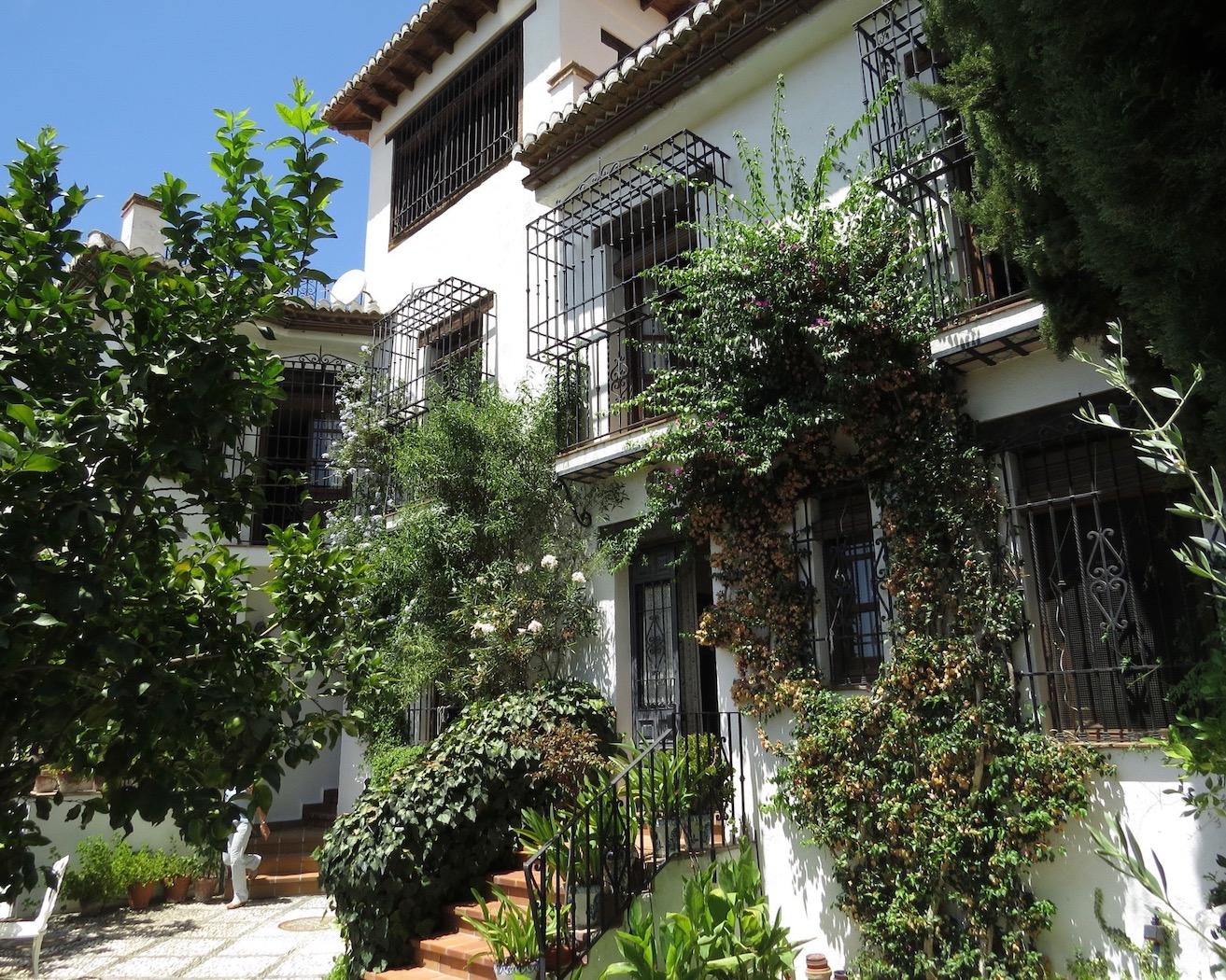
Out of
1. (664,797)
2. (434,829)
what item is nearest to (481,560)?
(434,829)

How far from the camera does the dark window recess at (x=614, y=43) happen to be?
39.8 feet

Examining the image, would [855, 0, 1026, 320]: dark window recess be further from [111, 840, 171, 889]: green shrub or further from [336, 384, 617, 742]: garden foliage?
[111, 840, 171, 889]: green shrub

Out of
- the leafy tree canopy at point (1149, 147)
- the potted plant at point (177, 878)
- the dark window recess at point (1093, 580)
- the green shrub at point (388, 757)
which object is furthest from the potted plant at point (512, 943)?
the potted plant at point (177, 878)

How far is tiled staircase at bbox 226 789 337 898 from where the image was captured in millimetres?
11031

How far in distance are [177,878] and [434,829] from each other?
20.1 ft

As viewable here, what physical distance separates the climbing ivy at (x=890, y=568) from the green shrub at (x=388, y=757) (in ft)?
10.5

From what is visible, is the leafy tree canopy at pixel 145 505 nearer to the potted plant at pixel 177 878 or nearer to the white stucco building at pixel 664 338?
the white stucco building at pixel 664 338

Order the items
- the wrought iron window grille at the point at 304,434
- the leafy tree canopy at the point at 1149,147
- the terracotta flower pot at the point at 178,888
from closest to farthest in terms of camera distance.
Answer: the leafy tree canopy at the point at 1149,147, the terracotta flower pot at the point at 178,888, the wrought iron window grille at the point at 304,434

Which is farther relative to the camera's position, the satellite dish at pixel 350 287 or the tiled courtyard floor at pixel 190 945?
the satellite dish at pixel 350 287

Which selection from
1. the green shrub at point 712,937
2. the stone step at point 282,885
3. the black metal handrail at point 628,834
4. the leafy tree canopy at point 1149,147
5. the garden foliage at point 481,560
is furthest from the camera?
the stone step at point 282,885

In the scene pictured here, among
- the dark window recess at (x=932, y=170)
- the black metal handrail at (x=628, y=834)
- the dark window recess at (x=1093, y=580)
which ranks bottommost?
the black metal handrail at (x=628, y=834)

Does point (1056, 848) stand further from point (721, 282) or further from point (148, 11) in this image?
point (148, 11)

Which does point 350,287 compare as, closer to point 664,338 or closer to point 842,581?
point 664,338

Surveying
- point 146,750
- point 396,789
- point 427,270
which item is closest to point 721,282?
point 396,789
